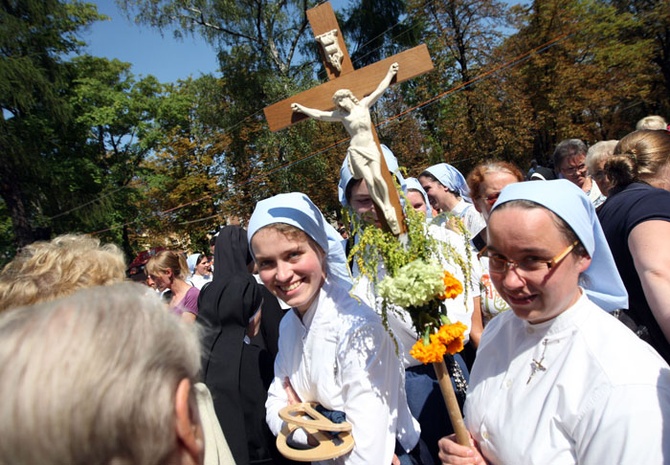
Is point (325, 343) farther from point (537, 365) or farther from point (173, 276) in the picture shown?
point (173, 276)

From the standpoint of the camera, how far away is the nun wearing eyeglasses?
125 centimetres

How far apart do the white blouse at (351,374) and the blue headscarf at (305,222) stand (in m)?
0.11

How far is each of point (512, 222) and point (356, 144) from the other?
99cm

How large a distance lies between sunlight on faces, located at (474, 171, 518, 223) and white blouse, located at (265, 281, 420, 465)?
4.90 feet

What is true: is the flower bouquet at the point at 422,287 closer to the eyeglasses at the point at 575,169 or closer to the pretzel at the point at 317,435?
the pretzel at the point at 317,435

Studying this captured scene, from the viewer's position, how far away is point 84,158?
66.5 feet

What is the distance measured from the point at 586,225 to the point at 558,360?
0.48 meters

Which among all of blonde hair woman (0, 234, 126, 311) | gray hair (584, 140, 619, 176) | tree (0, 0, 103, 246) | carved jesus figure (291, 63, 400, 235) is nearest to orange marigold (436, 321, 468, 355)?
carved jesus figure (291, 63, 400, 235)

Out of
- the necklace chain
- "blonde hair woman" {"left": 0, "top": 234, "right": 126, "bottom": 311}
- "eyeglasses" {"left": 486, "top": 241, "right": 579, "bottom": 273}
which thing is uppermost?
"blonde hair woman" {"left": 0, "top": 234, "right": 126, "bottom": 311}

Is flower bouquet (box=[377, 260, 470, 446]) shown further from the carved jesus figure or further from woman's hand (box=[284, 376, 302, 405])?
woman's hand (box=[284, 376, 302, 405])

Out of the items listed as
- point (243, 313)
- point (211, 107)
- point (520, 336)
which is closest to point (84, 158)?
point (211, 107)

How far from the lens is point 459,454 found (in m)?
1.68

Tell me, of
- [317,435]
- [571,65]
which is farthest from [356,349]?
[571,65]

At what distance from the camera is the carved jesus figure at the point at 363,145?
7.19 feet
